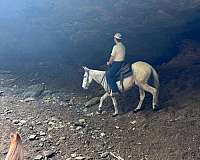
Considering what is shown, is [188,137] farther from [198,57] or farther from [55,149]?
[198,57]

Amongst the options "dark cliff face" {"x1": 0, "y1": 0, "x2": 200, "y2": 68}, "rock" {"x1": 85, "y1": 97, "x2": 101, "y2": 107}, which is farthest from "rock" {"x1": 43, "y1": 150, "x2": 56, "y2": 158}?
"dark cliff face" {"x1": 0, "y1": 0, "x2": 200, "y2": 68}

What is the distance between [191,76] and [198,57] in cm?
120

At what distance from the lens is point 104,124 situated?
24.0ft

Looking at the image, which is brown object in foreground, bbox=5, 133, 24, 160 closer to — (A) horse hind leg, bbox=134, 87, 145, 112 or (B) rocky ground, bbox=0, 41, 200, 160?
(B) rocky ground, bbox=0, 41, 200, 160

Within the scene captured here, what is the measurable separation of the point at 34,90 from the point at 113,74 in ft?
7.59

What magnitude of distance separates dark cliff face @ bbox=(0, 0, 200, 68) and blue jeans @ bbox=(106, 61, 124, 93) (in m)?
2.56

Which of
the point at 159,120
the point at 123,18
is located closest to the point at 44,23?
the point at 123,18

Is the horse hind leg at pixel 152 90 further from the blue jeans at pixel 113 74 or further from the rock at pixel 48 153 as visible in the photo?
the rock at pixel 48 153

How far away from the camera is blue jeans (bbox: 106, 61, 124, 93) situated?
7.27 m

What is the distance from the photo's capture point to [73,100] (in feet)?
27.5

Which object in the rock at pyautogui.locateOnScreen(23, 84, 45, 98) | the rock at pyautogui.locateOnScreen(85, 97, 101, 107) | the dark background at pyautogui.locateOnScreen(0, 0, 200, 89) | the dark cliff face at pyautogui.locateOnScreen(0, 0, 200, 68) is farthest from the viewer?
the dark cliff face at pyautogui.locateOnScreen(0, 0, 200, 68)

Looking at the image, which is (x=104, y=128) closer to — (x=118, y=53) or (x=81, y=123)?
(x=81, y=123)

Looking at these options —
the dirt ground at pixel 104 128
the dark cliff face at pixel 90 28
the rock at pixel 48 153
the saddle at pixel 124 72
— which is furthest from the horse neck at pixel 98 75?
the dark cliff face at pixel 90 28

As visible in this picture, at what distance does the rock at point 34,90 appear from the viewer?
8.76 metres
